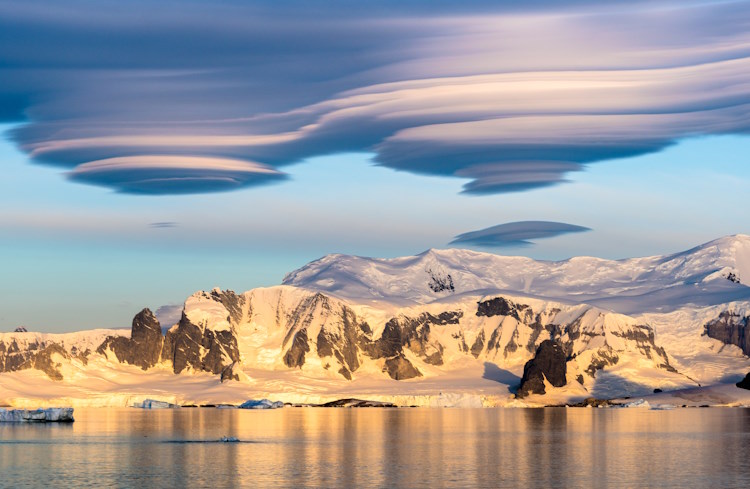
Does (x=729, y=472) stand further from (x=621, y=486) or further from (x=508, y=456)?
(x=508, y=456)

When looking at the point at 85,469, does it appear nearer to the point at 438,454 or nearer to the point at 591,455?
the point at 438,454

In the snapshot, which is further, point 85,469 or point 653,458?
point 653,458

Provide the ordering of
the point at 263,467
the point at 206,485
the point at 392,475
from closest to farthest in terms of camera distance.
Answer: the point at 206,485 < the point at 392,475 < the point at 263,467

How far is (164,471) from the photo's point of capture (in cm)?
16662

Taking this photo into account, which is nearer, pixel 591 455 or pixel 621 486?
pixel 621 486

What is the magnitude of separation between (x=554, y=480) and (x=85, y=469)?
66.7 m

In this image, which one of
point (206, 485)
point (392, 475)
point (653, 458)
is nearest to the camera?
point (206, 485)

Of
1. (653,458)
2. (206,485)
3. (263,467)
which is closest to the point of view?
(206,485)

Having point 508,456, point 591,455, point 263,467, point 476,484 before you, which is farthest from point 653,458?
point 263,467

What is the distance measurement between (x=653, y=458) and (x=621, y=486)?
4486 cm

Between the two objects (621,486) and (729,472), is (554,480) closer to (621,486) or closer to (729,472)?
(621,486)

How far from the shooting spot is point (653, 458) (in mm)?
192875

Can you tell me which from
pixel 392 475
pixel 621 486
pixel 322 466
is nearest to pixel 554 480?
pixel 621 486

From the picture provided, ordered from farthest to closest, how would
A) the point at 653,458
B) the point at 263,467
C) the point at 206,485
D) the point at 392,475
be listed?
the point at 653,458 < the point at 263,467 < the point at 392,475 < the point at 206,485
